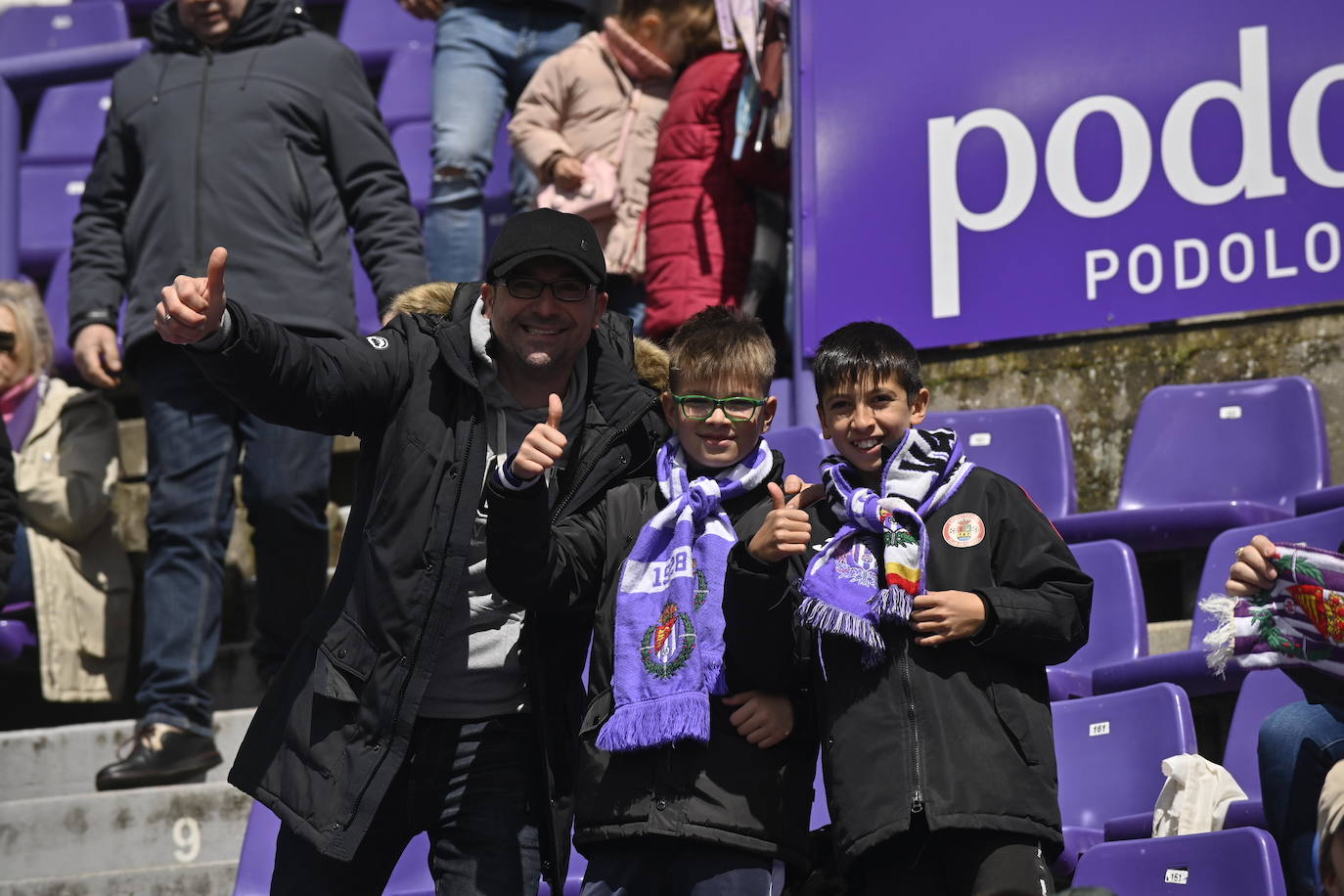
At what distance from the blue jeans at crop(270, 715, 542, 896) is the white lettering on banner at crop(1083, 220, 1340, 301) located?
3.26 m

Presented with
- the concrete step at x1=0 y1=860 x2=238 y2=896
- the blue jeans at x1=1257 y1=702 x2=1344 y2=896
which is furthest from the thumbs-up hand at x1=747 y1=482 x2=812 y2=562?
the concrete step at x1=0 y1=860 x2=238 y2=896

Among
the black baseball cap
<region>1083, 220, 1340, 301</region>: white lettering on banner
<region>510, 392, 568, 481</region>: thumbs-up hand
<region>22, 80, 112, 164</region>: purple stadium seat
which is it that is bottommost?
<region>510, 392, 568, 481</region>: thumbs-up hand

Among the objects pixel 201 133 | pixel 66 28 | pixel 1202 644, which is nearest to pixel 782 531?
pixel 1202 644

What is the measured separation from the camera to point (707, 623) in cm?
308

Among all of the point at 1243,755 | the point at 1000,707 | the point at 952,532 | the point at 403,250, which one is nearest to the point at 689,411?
the point at 952,532

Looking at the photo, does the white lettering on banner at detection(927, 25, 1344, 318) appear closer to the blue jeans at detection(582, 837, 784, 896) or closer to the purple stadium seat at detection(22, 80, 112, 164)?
the blue jeans at detection(582, 837, 784, 896)

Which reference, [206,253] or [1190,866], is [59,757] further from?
[1190,866]

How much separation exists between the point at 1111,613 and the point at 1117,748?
69cm

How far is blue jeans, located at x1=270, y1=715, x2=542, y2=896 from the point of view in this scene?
3.02 metres

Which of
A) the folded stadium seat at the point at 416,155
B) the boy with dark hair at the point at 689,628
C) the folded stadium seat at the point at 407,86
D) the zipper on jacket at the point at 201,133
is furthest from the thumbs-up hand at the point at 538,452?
the folded stadium seat at the point at 407,86

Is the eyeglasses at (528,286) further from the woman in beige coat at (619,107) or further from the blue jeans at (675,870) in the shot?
the woman in beige coat at (619,107)

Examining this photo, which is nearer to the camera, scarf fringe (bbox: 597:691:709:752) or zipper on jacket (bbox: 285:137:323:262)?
scarf fringe (bbox: 597:691:709:752)

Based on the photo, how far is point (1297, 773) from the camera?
3.34 metres

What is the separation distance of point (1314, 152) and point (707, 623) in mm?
3373
